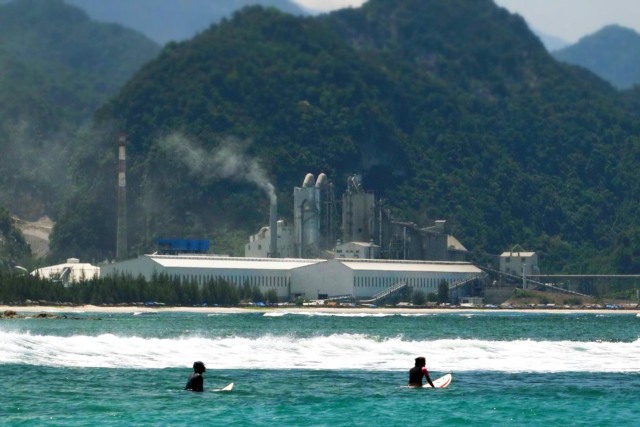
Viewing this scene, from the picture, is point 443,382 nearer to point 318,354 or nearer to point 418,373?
point 418,373

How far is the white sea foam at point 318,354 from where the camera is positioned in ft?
272

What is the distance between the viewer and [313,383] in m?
73.9

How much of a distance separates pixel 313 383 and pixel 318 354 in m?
16.0

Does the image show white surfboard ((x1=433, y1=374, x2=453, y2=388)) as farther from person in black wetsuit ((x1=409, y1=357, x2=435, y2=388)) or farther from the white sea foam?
the white sea foam

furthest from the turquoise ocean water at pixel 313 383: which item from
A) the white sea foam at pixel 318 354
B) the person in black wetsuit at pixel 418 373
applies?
the person in black wetsuit at pixel 418 373

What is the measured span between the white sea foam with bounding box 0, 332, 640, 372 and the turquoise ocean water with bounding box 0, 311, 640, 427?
0.28 ft

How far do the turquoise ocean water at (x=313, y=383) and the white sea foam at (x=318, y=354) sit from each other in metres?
0.08

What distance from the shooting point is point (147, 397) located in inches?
2625

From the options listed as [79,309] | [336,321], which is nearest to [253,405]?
[336,321]

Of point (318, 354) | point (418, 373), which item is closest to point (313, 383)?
point (418, 373)

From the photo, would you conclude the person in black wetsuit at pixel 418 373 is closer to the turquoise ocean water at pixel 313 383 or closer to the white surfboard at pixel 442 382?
the white surfboard at pixel 442 382

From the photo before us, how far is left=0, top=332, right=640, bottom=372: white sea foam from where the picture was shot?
8294 centimetres

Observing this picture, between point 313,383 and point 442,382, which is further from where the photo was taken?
point 313,383

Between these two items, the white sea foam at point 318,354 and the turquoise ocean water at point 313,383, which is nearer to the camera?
the turquoise ocean water at point 313,383
